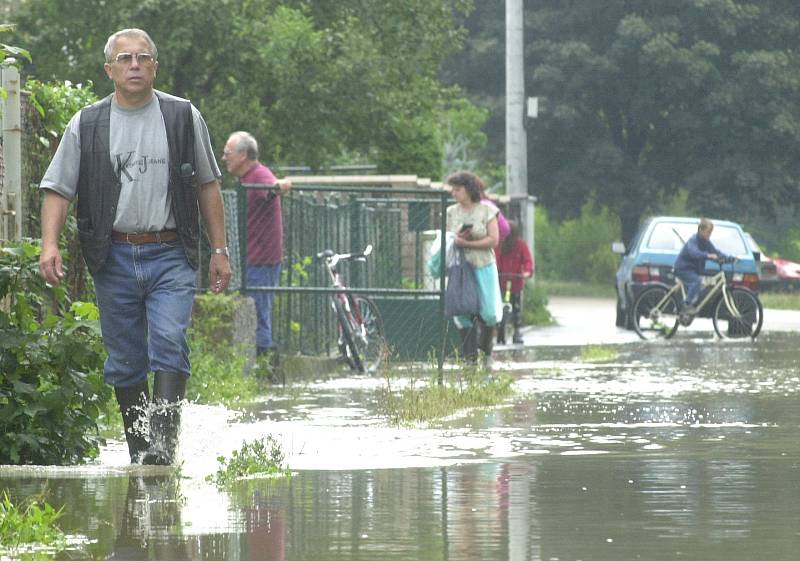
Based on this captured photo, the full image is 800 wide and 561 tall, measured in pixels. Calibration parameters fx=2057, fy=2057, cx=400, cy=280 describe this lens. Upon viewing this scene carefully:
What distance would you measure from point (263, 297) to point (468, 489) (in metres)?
7.73

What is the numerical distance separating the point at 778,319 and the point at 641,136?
88.6ft

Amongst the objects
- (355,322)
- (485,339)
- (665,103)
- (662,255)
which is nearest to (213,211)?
(485,339)

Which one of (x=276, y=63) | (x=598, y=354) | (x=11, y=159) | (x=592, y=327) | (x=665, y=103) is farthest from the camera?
(x=665, y=103)

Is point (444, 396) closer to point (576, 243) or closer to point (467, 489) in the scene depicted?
point (467, 489)

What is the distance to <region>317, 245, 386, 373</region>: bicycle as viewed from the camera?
56.4ft

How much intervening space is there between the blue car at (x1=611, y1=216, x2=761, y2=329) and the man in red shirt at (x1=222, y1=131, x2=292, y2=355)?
1239 cm

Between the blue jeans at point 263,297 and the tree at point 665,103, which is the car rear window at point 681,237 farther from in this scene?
the tree at point 665,103

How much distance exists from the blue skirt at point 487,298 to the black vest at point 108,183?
7.76 meters

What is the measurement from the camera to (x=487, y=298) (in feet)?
53.7

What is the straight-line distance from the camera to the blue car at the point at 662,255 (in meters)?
28.2

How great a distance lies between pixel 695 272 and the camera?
26.0 meters

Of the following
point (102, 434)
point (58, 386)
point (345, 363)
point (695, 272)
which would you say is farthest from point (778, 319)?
point (58, 386)

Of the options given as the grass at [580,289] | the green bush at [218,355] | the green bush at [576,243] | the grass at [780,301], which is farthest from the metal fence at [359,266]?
the green bush at [576,243]

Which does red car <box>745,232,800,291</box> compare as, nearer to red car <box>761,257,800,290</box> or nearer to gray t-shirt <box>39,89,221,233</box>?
red car <box>761,257,800,290</box>
